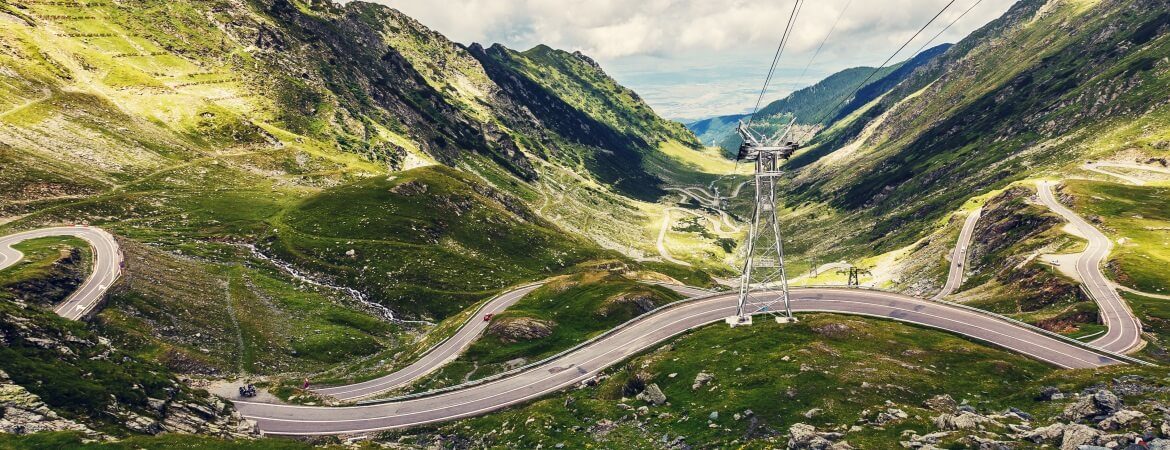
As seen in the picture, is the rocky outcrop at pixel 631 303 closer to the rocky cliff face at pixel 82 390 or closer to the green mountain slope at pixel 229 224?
the green mountain slope at pixel 229 224

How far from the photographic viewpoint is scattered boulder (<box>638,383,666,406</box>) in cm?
5538

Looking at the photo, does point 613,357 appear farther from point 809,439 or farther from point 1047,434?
point 1047,434

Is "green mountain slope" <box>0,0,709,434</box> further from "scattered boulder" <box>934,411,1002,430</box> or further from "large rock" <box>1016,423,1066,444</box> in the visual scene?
"large rock" <box>1016,423,1066,444</box>

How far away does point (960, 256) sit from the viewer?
159500mm

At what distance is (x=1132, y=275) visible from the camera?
9756 centimetres

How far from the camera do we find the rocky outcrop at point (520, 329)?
86938 mm

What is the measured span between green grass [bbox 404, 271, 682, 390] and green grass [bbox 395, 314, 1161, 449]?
17.0m

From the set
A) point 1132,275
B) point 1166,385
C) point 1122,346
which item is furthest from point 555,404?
point 1132,275

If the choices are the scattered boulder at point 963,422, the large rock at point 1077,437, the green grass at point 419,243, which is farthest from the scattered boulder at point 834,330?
the green grass at point 419,243

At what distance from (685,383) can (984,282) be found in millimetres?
111463

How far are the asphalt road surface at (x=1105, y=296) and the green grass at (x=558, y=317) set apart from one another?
222ft

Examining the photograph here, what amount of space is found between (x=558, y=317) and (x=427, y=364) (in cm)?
2453

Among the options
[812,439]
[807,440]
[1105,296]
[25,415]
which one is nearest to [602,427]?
[807,440]

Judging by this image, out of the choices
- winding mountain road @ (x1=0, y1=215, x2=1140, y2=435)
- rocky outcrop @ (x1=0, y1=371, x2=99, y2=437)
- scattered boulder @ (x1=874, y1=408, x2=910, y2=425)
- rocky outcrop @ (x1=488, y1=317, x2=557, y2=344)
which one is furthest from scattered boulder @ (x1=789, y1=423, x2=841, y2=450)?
rocky outcrop @ (x1=488, y1=317, x2=557, y2=344)
